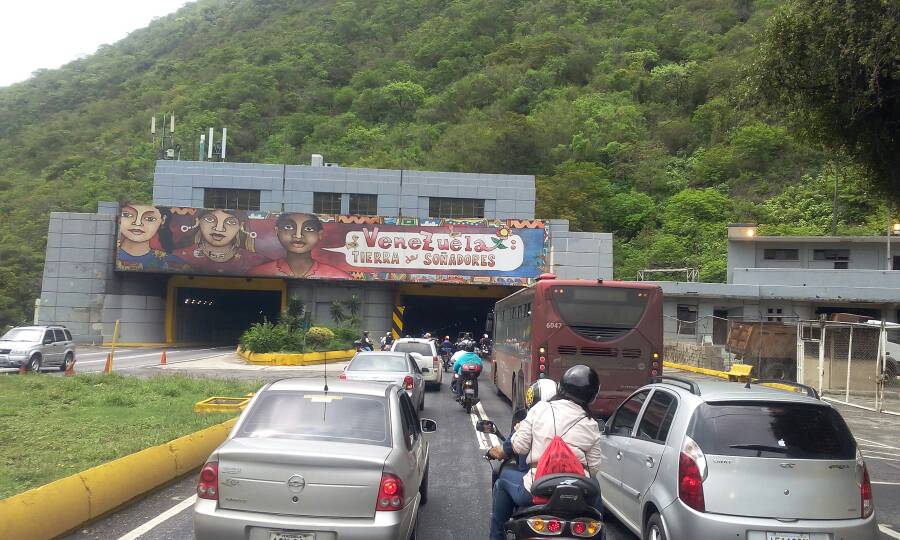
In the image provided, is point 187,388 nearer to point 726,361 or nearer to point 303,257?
point 726,361

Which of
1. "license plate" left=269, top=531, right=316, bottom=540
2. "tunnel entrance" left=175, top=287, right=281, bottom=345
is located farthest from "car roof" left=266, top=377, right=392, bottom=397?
"tunnel entrance" left=175, top=287, right=281, bottom=345

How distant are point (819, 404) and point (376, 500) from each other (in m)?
3.54

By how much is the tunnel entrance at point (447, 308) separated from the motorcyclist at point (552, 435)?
141ft

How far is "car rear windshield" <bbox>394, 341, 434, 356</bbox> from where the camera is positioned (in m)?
22.0

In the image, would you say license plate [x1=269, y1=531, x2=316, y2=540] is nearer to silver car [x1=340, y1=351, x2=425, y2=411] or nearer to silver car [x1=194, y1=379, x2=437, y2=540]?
silver car [x1=194, y1=379, x2=437, y2=540]

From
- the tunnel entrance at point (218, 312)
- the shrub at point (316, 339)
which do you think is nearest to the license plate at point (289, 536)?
the shrub at point (316, 339)

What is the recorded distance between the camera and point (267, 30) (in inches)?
4798

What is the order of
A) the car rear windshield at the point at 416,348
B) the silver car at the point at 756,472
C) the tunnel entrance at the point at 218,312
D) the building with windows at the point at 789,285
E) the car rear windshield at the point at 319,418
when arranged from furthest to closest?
1. the tunnel entrance at the point at 218,312
2. the building with windows at the point at 789,285
3. the car rear windshield at the point at 416,348
4. the car rear windshield at the point at 319,418
5. the silver car at the point at 756,472

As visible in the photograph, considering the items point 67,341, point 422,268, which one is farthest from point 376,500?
point 422,268

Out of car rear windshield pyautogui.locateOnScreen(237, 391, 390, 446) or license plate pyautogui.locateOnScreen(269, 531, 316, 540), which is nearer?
license plate pyautogui.locateOnScreen(269, 531, 316, 540)

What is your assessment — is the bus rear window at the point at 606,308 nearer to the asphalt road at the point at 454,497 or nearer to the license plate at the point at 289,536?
the asphalt road at the point at 454,497

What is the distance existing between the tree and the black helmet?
7294 millimetres

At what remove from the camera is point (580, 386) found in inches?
207

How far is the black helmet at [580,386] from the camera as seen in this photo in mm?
5254
